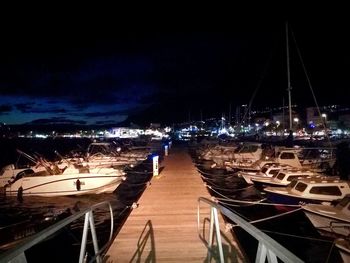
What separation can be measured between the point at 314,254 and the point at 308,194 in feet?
9.84

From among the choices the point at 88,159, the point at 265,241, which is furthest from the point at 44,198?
the point at 265,241

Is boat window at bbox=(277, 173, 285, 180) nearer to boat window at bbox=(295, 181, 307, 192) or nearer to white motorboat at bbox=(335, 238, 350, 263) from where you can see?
boat window at bbox=(295, 181, 307, 192)

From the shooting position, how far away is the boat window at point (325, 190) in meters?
15.4

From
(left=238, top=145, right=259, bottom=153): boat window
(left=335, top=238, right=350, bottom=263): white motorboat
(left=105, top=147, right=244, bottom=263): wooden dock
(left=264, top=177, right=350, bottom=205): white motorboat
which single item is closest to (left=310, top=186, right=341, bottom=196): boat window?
(left=264, top=177, right=350, bottom=205): white motorboat

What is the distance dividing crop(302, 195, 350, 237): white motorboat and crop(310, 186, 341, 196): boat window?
2881 mm

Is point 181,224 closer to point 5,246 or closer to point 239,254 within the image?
point 239,254

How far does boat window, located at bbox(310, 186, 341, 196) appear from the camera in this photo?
15.4 m

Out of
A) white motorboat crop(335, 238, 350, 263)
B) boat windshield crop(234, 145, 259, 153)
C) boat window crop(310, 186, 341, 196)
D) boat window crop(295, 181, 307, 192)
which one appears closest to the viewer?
white motorboat crop(335, 238, 350, 263)

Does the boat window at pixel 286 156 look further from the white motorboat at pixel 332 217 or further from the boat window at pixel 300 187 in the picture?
the white motorboat at pixel 332 217

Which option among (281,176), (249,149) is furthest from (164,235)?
(249,149)

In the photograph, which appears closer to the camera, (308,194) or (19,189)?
(308,194)

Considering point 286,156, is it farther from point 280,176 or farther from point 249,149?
point 249,149

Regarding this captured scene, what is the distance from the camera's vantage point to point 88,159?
96.9 feet

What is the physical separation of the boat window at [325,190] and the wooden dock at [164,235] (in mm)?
4809
